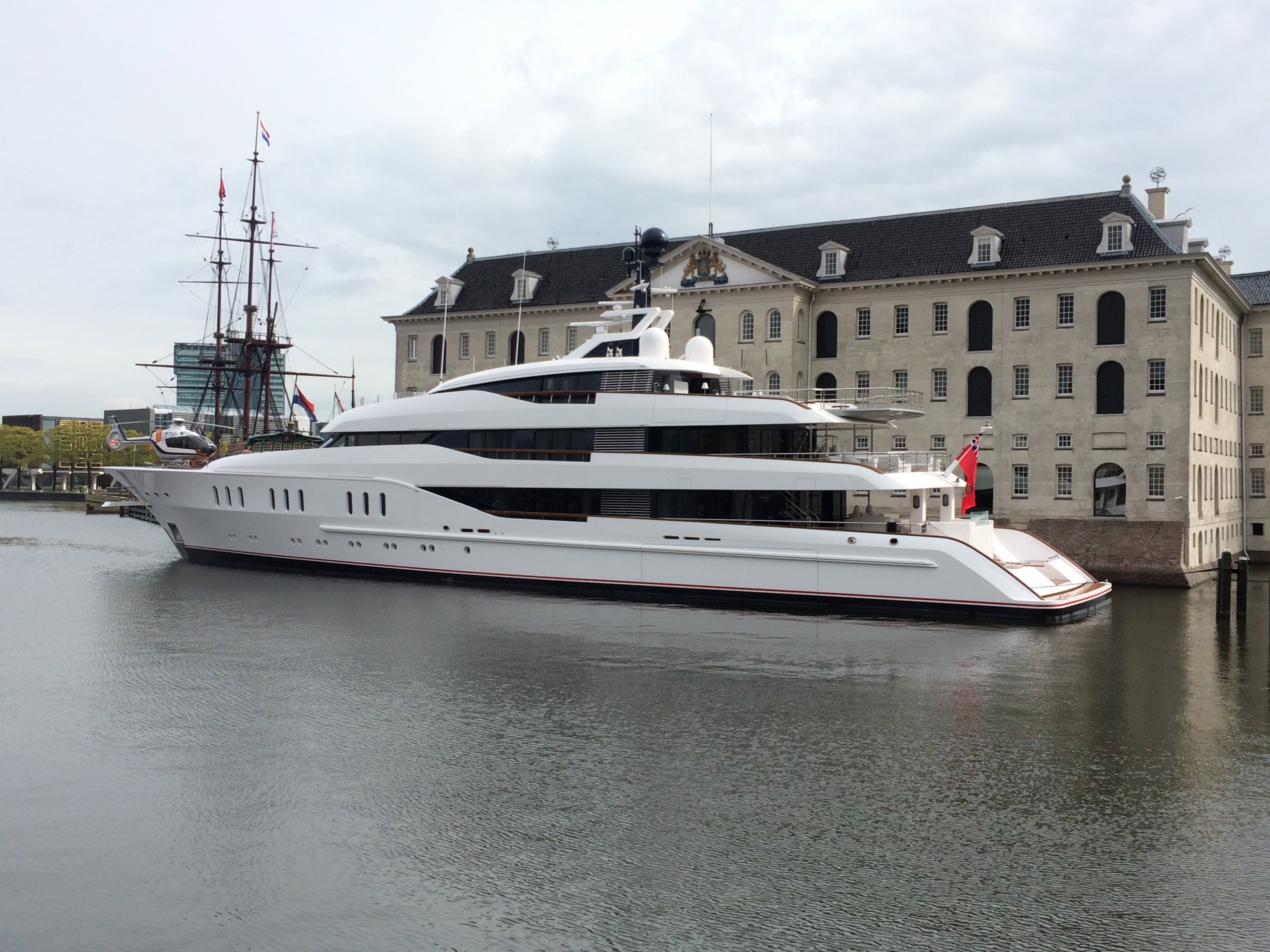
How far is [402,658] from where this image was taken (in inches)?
785

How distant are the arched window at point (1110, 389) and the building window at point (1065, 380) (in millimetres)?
981

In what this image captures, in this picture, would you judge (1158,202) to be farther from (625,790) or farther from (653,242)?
(625,790)

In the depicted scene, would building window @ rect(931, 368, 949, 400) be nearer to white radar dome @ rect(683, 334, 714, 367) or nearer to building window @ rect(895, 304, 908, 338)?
building window @ rect(895, 304, 908, 338)

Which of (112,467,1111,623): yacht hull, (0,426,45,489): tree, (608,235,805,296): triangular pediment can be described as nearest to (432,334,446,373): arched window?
(608,235,805,296): triangular pediment

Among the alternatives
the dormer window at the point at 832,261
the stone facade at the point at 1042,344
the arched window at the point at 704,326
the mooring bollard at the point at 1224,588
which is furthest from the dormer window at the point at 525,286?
the mooring bollard at the point at 1224,588

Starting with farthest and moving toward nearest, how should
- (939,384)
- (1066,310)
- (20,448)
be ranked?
(20,448)
(939,384)
(1066,310)

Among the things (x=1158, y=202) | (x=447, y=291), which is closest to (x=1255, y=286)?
(x=1158, y=202)

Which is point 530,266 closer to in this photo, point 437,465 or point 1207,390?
point 437,465

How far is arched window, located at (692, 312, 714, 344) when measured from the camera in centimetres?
4825

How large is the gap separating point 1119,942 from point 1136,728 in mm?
7747

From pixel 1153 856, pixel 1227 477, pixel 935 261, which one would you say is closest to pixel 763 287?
pixel 935 261

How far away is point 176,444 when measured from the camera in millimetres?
43438

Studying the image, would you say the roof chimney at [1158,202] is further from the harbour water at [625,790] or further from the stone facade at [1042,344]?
the harbour water at [625,790]

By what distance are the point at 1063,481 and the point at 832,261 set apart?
1346 centimetres
